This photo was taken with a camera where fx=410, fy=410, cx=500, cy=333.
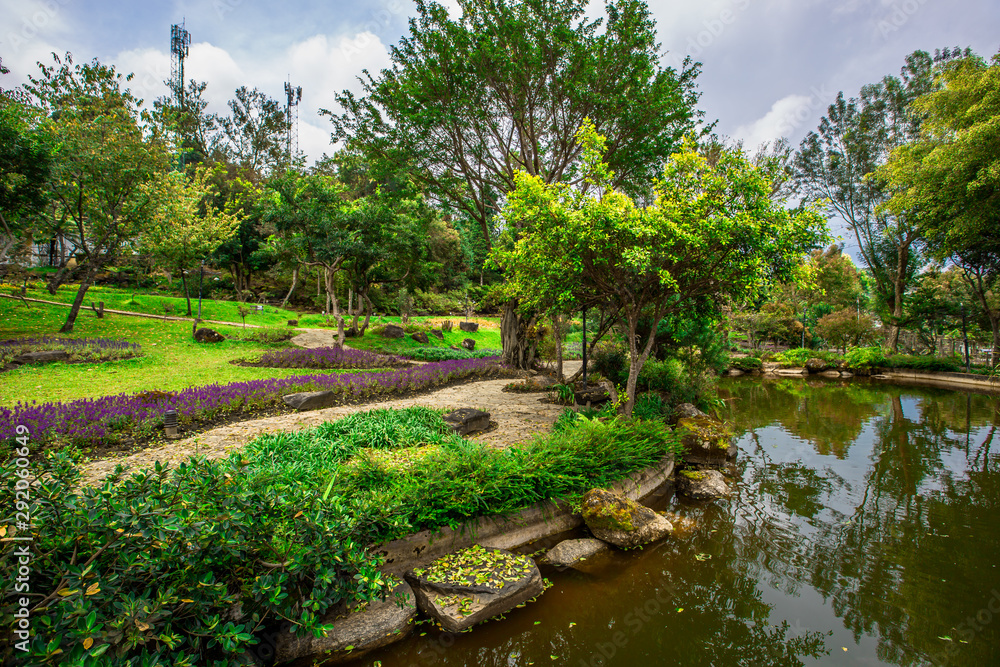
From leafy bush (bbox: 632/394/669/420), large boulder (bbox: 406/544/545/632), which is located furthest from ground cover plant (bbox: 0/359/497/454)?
leafy bush (bbox: 632/394/669/420)

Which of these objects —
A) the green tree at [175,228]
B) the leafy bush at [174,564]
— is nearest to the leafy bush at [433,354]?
the green tree at [175,228]

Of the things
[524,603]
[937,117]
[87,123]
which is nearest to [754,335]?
[937,117]

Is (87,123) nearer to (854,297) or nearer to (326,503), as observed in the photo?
(326,503)

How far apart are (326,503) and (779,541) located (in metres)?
5.29

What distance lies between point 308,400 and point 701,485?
728 centimetres

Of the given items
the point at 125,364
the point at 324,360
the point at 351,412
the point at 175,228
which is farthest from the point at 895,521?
the point at 175,228

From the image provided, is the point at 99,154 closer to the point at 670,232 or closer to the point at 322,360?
the point at 322,360

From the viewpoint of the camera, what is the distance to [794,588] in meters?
4.16

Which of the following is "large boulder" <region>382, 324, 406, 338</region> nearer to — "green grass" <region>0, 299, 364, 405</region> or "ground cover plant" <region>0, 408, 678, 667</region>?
"green grass" <region>0, 299, 364, 405</region>

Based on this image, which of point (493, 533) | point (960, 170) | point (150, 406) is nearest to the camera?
point (493, 533)

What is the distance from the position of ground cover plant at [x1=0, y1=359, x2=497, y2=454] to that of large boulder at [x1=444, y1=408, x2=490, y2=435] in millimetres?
3169

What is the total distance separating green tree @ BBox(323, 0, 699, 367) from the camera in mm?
10344

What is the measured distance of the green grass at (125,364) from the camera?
27.6 ft

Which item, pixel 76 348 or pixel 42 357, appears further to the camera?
pixel 76 348
